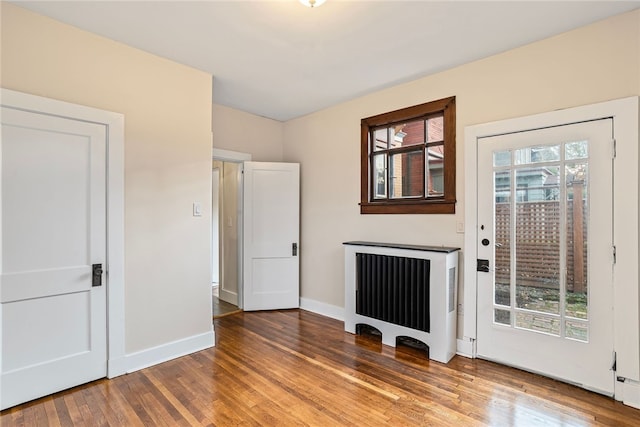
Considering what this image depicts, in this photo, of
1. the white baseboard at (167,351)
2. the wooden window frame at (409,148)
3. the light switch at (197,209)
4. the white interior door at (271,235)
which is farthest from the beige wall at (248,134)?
the white baseboard at (167,351)

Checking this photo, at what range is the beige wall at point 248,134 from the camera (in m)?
4.18

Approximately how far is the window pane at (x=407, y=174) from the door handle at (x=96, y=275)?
2.95m

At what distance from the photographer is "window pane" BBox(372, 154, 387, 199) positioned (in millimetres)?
3789

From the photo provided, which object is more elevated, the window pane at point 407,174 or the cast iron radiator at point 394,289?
the window pane at point 407,174

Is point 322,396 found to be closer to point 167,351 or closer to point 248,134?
point 167,351

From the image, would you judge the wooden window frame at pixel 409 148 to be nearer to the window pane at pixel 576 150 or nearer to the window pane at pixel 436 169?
the window pane at pixel 436 169

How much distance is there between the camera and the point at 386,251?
3.34m

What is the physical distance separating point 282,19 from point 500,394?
3198 millimetres

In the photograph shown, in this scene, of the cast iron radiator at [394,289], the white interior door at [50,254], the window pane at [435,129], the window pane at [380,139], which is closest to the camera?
the white interior door at [50,254]

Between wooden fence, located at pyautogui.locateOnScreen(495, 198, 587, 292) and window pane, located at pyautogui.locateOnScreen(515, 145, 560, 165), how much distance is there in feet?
1.16

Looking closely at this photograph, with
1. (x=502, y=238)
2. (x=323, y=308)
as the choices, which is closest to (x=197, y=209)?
(x=323, y=308)

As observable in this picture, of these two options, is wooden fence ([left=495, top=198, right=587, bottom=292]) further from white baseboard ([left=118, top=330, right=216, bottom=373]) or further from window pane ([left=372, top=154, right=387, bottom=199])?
white baseboard ([left=118, top=330, right=216, bottom=373])

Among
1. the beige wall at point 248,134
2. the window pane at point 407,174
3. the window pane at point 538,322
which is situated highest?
the beige wall at point 248,134

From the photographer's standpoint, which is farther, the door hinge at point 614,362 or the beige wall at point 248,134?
the beige wall at point 248,134
